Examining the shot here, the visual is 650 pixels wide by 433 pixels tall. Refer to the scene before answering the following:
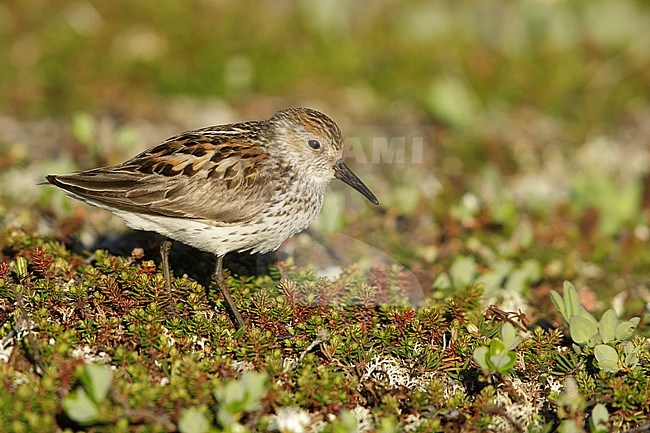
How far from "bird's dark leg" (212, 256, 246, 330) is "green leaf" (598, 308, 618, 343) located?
2.43m

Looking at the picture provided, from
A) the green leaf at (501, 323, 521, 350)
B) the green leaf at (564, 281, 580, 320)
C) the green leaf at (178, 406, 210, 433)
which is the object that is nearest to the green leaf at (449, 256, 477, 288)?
the green leaf at (564, 281, 580, 320)

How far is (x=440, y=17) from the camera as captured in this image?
11930 mm

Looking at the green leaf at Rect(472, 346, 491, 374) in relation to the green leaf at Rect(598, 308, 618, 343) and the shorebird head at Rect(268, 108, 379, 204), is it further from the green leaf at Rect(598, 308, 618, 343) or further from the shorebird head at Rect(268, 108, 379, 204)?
the shorebird head at Rect(268, 108, 379, 204)

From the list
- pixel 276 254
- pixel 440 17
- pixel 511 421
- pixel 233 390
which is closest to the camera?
pixel 233 390

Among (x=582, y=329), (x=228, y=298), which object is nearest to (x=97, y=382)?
(x=228, y=298)

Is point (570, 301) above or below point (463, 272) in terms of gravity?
above

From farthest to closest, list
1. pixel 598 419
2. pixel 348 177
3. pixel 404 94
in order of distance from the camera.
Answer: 1. pixel 404 94
2. pixel 348 177
3. pixel 598 419

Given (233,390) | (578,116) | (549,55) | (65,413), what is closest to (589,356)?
(233,390)

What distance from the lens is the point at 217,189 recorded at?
580cm

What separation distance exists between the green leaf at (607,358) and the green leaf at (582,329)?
0.66ft

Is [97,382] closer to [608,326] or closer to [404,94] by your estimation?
[608,326]

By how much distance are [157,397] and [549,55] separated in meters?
8.64

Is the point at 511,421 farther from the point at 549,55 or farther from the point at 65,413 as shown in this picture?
the point at 549,55

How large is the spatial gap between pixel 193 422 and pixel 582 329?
2712 millimetres
